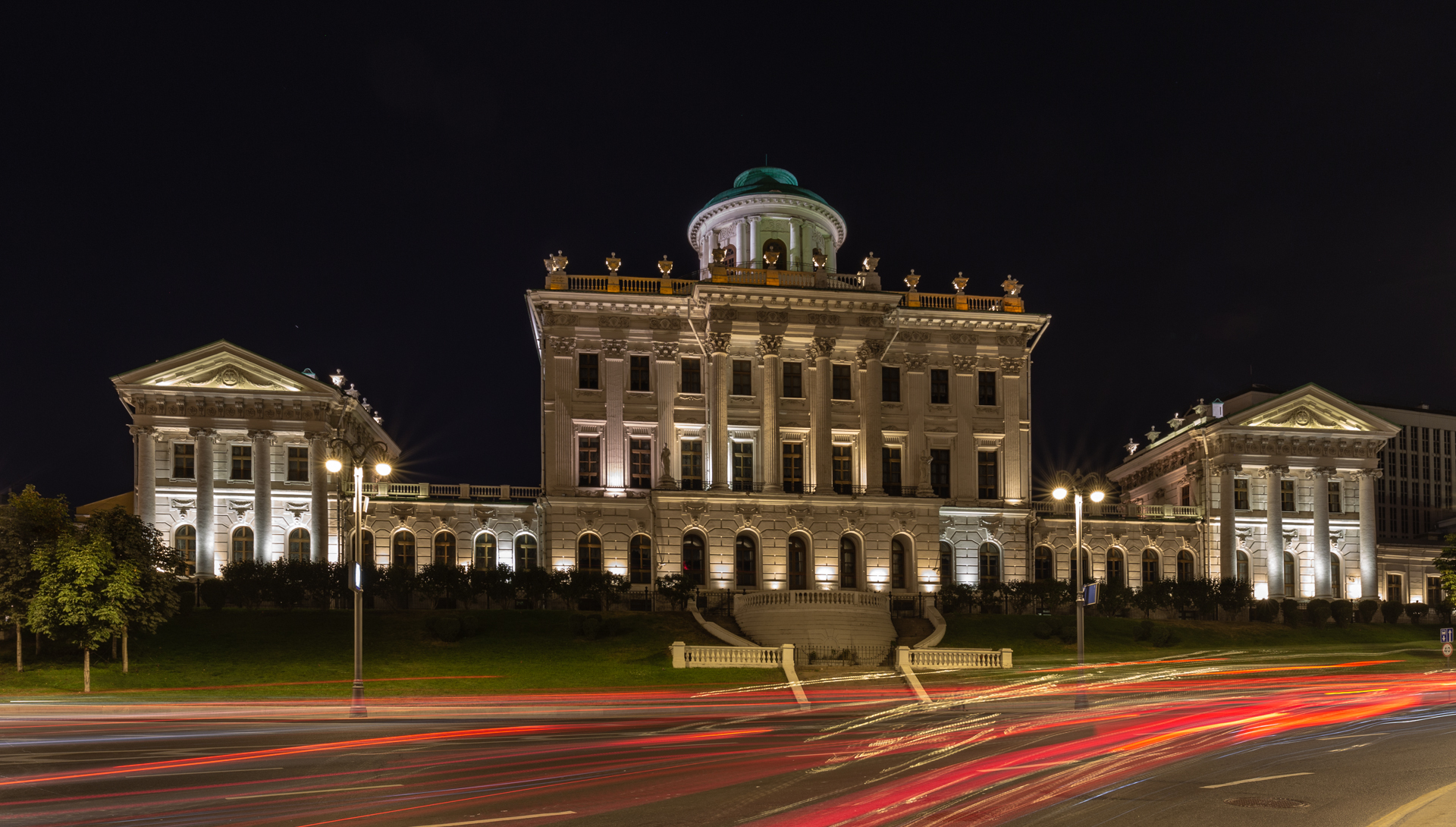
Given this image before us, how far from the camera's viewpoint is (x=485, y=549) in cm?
6141

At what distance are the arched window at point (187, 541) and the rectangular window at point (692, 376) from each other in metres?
24.3

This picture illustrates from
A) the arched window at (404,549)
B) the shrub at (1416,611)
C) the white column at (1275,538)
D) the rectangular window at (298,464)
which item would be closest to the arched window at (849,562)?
the arched window at (404,549)

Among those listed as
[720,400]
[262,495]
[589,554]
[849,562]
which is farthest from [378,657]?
[849,562]

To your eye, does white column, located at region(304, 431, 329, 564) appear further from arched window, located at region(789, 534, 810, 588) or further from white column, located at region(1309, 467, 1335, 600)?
white column, located at region(1309, 467, 1335, 600)

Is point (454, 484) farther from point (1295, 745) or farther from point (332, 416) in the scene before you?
point (1295, 745)

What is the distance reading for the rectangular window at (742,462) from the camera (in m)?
60.5

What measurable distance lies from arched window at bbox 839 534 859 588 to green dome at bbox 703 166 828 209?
60.6ft

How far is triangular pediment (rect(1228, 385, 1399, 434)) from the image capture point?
2643 inches

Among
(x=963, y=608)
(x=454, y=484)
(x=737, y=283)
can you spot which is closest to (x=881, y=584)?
(x=963, y=608)

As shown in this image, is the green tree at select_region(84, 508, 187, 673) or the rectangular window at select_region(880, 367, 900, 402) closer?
the green tree at select_region(84, 508, 187, 673)

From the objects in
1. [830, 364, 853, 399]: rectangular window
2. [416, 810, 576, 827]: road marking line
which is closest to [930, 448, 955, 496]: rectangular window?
[830, 364, 853, 399]: rectangular window

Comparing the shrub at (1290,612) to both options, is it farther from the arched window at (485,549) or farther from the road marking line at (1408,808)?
the road marking line at (1408,808)

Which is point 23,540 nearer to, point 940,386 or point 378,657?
point 378,657

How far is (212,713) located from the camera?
1155 inches
